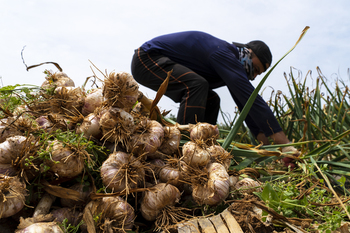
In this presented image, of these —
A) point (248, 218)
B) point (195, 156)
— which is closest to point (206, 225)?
point (248, 218)

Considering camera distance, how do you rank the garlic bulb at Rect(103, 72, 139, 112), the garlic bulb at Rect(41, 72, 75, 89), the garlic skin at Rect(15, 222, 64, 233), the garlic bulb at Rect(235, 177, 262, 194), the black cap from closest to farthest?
the garlic skin at Rect(15, 222, 64, 233), the garlic bulb at Rect(103, 72, 139, 112), the garlic bulb at Rect(235, 177, 262, 194), the garlic bulb at Rect(41, 72, 75, 89), the black cap

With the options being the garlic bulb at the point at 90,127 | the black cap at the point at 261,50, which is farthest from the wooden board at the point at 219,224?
the black cap at the point at 261,50

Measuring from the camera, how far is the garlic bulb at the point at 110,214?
0.82 meters

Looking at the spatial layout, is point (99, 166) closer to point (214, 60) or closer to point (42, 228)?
point (42, 228)

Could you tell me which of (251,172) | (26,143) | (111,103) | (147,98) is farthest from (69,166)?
(251,172)

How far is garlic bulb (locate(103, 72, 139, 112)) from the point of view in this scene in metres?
0.95

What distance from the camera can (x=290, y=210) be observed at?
2.98ft

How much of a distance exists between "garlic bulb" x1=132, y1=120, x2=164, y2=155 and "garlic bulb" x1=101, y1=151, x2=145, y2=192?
0.06 meters

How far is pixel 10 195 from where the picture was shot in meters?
0.75

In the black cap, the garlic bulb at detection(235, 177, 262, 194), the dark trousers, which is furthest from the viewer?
the black cap

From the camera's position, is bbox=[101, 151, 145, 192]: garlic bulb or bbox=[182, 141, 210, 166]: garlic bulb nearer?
bbox=[101, 151, 145, 192]: garlic bulb

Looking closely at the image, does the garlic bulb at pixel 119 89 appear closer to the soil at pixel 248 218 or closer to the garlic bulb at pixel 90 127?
the garlic bulb at pixel 90 127

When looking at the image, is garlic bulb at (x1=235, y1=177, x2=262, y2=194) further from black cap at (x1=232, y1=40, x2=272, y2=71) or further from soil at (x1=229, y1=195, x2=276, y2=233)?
black cap at (x1=232, y1=40, x2=272, y2=71)

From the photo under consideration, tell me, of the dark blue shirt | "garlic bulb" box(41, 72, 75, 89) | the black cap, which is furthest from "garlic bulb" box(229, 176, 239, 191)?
the black cap
